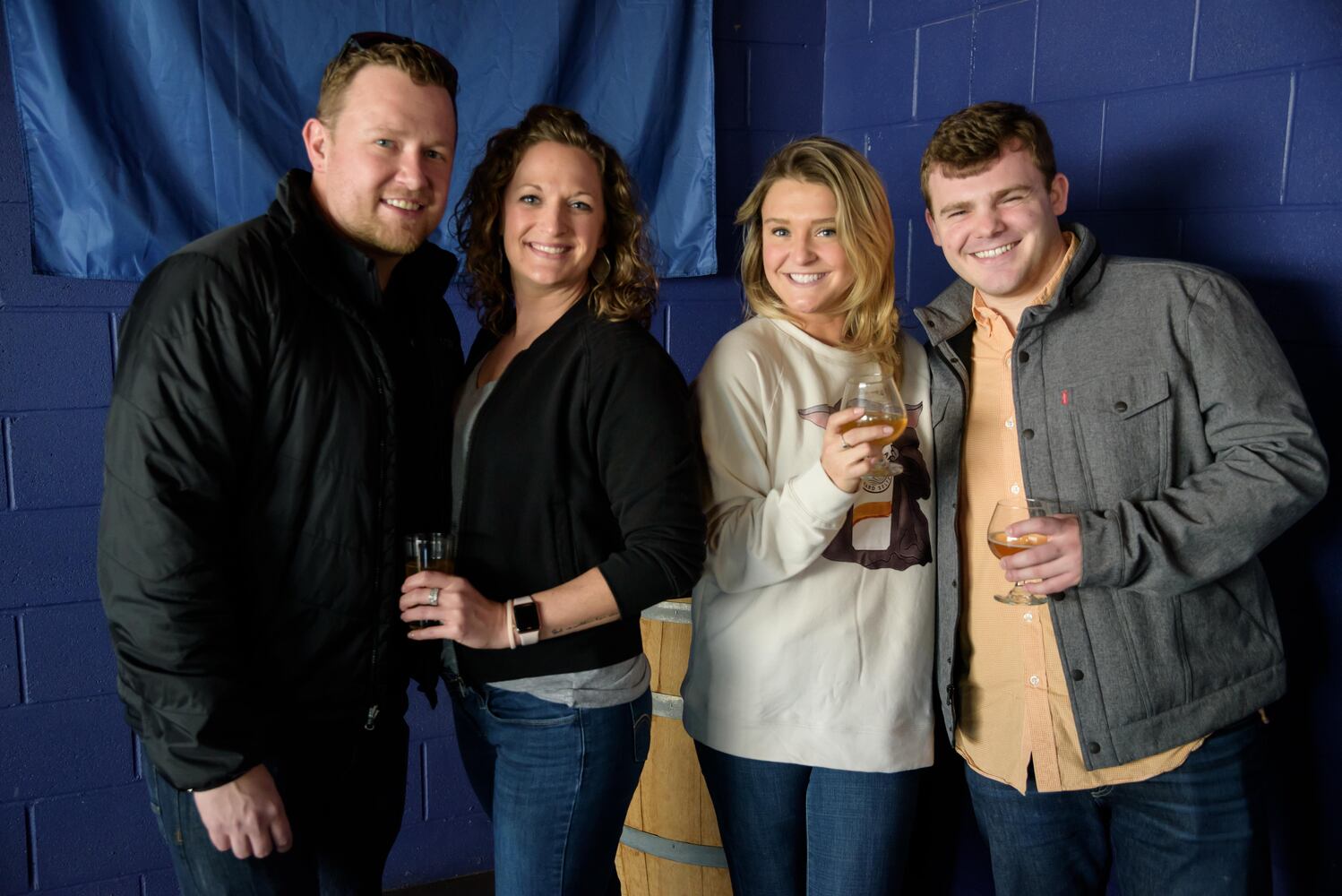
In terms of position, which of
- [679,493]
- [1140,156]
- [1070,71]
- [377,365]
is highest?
[1070,71]

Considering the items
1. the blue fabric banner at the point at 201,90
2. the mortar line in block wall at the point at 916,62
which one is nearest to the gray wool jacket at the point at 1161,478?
the mortar line in block wall at the point at 916,62

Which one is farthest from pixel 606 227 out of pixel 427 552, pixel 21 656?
pixel 21 656

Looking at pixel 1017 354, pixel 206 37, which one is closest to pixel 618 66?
pixel 206 37

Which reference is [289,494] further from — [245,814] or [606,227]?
[606,227]

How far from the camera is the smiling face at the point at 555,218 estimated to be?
1.50 m

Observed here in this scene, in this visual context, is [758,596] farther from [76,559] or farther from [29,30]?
[29,30]

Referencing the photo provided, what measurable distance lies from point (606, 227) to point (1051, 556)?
80 cm

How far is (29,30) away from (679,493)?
1661mm

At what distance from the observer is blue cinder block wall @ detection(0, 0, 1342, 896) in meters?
1.75

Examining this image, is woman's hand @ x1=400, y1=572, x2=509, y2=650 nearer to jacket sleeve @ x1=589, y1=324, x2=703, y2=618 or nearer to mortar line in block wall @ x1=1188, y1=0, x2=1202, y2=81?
jacket sleeve @ x1=589, y1=324, x2=703, y2=618

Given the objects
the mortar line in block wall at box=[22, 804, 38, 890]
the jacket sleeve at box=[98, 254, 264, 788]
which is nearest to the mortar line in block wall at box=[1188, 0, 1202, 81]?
the jacket sleeve at box=[98, 254, 264, 788]

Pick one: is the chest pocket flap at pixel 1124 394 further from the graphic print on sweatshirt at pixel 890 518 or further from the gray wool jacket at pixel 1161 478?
the graphic print on sweatshirt at pixel 890 518

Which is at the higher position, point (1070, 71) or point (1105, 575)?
point (1070, 71)

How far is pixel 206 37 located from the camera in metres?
2.16
